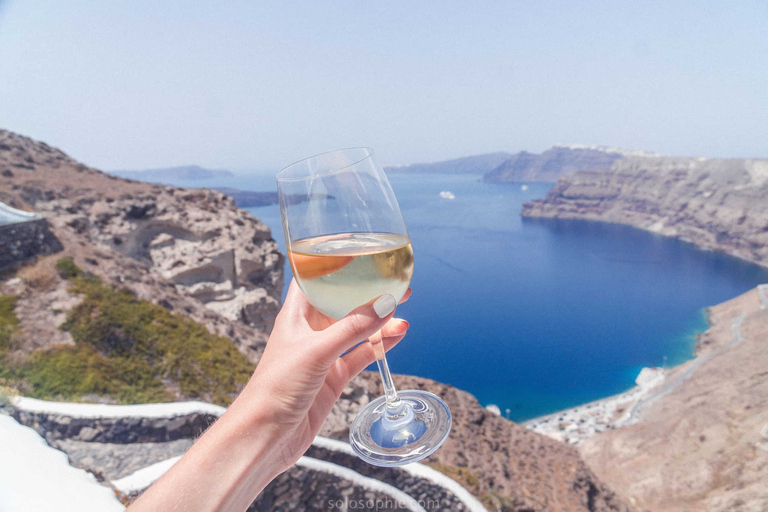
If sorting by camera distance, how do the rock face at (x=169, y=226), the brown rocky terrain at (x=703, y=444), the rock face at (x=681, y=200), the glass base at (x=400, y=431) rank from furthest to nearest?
1. the rock face at (x=681, y=200)
2. the brown rocky terrain at (x=703, y=444)
3. the rock face at (x=169, y=226)
4. the glass base at (x=400, y=431)

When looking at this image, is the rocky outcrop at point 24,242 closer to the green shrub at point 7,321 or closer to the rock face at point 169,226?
the green shrub at point 7,321

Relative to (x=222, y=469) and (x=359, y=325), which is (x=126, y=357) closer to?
(x=222, y=469)

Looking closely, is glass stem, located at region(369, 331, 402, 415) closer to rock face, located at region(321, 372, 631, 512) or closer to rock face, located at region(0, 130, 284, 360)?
rock face, located at region(321, 372, 631, 512)

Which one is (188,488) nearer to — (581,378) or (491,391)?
(491,391)

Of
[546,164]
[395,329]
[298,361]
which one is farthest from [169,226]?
[546,164]

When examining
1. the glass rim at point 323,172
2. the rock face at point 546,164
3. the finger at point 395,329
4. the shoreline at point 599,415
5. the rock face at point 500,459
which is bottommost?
the shoreline at point 599,415

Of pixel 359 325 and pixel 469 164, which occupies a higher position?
pixel 359 325

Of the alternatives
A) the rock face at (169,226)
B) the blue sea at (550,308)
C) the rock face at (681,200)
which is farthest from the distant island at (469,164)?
the rock face at (169,226)

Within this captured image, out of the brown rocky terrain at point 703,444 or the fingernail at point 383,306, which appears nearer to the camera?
the fingernail at point 383,306
